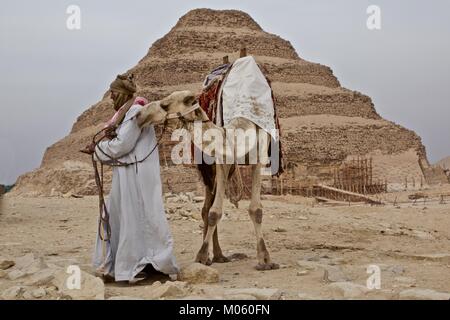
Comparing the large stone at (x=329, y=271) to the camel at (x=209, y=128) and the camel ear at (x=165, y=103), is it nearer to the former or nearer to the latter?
the camel at (x=209, y=128)

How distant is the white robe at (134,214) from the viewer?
534 centimetres

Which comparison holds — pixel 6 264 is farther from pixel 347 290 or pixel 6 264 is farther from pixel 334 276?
pixel 347 290

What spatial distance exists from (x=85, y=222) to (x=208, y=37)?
59712 millimetres

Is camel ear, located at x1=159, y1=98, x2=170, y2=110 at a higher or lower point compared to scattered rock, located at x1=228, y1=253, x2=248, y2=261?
higher

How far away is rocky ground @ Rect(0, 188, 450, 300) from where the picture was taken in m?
4.66

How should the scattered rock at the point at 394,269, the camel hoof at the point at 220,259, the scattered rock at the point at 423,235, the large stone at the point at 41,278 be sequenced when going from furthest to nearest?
the scattered rock at the point at 423,235
the camel hoof at the point at 220,259
the scattered rock at the point at 394,269
the large stone at the point at 41,278

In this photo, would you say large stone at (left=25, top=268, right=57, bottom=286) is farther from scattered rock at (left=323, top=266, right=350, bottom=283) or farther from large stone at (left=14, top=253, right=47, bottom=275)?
scattered rock at (left=323, top=266, right=350, bottom=283)

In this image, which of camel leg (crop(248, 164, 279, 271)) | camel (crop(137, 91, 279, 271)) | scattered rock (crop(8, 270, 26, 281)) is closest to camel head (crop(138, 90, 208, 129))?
A: camel (crop(137, 91, 279, 271))

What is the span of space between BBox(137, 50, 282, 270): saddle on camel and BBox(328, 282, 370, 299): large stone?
4.40 ft

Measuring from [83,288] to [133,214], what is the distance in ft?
3.09

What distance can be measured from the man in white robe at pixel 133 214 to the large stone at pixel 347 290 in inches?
55.8

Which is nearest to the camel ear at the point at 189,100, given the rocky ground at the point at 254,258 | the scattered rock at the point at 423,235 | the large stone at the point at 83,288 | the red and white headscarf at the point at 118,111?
the red and white headscarf at the point at 118,111

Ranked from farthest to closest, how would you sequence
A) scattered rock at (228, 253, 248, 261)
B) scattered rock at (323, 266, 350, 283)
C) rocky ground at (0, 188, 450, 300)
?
scattered rock at (228, 253, 248, 261), scattered rock at (323, 266, 350, 283), rocky ground at (0, 188, 450, 300)

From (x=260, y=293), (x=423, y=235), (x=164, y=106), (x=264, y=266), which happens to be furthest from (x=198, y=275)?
(x=423, y=235)
